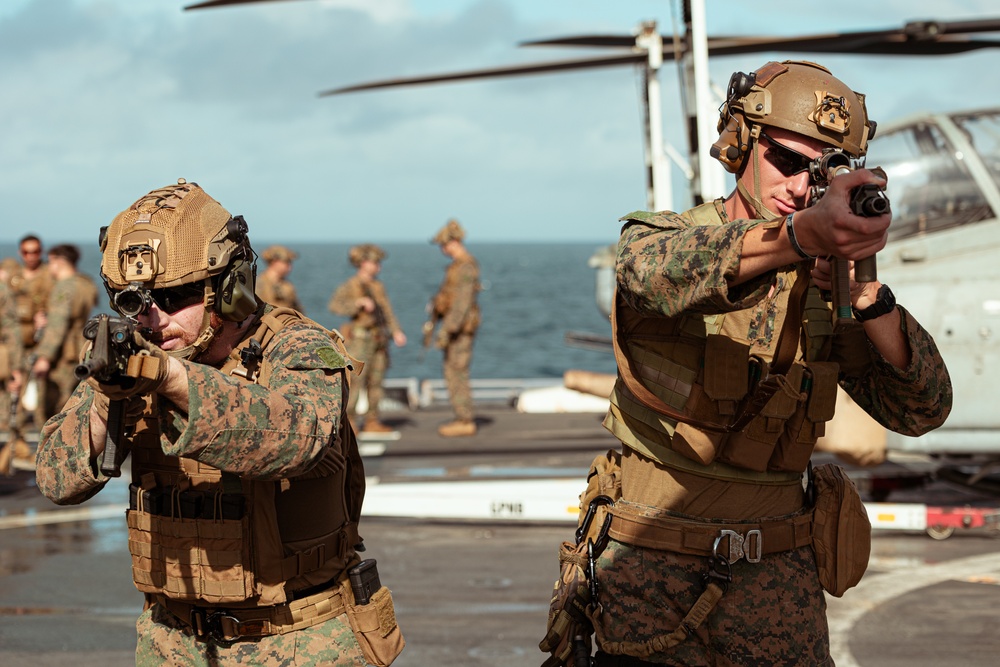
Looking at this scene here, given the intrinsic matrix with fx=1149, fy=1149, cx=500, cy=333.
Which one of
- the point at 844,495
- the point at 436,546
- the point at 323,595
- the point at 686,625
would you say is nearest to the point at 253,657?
the point at 323,595

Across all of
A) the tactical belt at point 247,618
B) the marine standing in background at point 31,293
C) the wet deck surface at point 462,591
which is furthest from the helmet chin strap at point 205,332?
the marine standing in background at point 31,293

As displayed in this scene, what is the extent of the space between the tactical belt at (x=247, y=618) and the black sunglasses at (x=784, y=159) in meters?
1.64

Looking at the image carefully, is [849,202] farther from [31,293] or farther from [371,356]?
[31,293]

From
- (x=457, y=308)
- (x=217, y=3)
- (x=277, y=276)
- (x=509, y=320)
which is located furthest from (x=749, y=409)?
(x=509, y=320)

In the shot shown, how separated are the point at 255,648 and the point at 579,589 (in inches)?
35.0

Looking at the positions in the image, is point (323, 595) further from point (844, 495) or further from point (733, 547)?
point (844, 495)

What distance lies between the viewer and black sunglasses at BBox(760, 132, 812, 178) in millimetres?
2943

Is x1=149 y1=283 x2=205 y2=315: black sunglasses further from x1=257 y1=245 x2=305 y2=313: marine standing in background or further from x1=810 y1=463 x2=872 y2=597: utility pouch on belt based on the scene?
x1=257 y1=245 x2=305 y2=313: marine standing in background

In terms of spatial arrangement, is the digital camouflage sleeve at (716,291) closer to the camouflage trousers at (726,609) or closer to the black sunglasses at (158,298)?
the camouflage trousers at (726,609)

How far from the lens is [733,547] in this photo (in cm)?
303

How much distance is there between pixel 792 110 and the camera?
9.53 feet

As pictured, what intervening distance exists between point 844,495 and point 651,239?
3.50 feet

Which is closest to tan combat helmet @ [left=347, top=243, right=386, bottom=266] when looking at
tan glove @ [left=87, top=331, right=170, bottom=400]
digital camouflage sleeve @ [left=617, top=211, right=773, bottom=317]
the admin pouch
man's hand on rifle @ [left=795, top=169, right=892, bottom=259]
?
the admin pouch

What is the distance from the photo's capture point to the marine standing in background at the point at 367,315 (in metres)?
12.3
